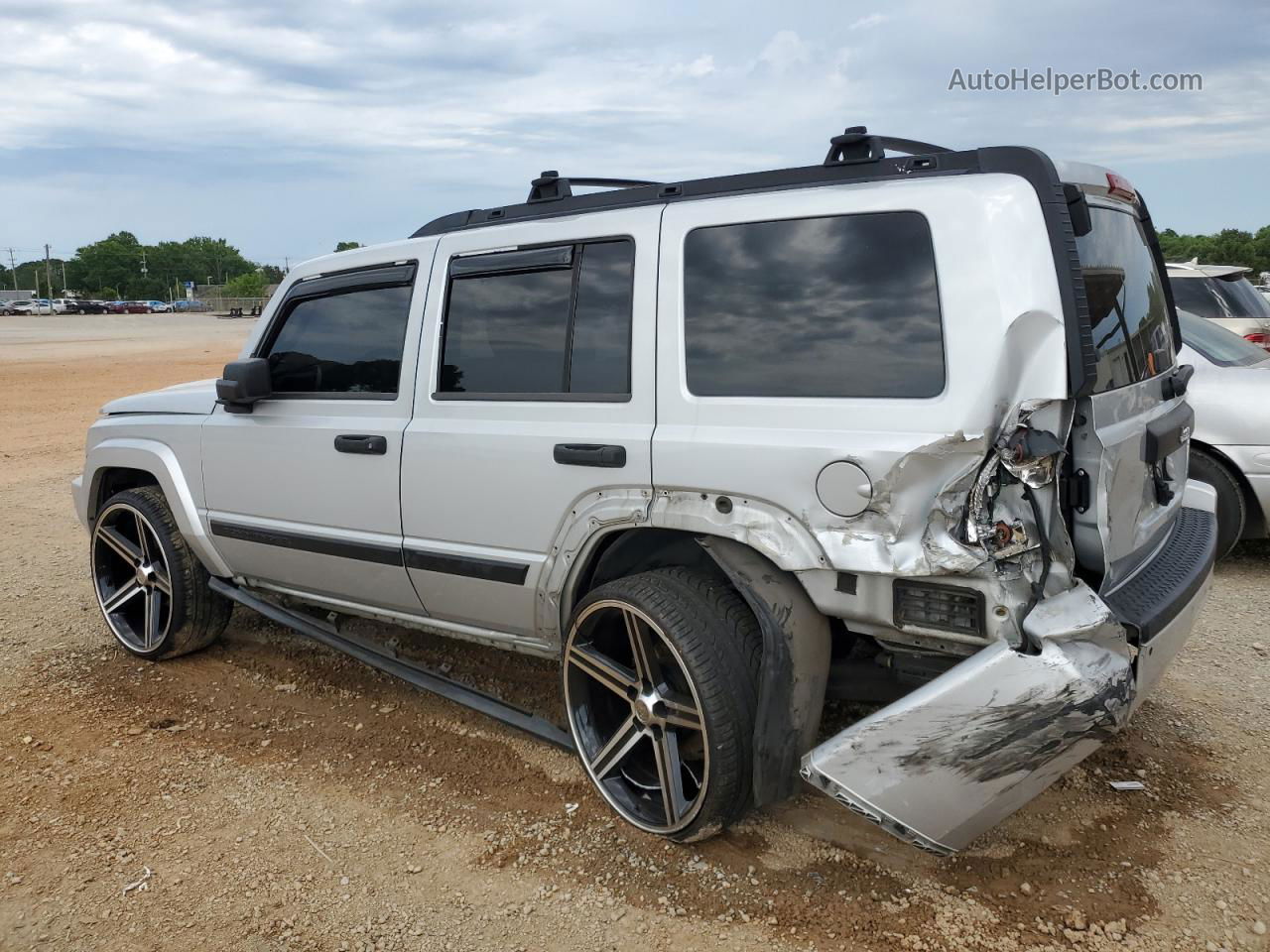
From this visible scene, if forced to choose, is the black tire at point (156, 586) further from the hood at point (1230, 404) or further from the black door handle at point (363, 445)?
the hood at point (1230, 404)

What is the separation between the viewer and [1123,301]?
9.70 feet

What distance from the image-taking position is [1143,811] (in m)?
3.28

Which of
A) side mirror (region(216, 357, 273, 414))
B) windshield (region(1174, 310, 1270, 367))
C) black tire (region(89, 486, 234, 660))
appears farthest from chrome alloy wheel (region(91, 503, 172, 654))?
windshield (region(1174, 310, 1270, 367))

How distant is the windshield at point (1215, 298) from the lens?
25.4ft

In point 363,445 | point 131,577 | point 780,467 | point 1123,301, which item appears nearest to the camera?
point 780,467

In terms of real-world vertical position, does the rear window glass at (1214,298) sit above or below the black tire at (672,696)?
above

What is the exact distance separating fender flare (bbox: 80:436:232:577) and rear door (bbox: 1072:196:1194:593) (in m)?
3.66

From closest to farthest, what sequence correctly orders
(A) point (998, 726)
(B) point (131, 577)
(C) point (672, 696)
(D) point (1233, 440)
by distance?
(A) point (998, 726)
(C) point (672, 696)
(B) point (131, 577)
(D) point (1233, 440)

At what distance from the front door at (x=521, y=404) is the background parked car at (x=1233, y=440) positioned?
4.05 m

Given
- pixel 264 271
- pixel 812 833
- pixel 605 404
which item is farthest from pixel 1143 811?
pixel 264 271

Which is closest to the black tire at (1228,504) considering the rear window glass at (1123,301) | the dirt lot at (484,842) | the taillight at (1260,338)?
the dirt lot at (484,842)

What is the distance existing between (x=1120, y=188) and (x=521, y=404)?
2.03 m

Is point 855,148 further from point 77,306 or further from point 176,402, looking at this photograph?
point 77,306

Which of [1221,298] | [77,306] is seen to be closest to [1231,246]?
[1221,298]
